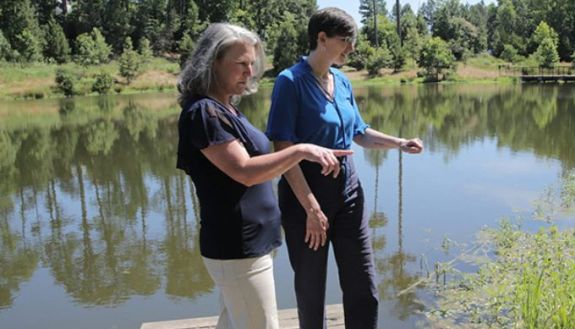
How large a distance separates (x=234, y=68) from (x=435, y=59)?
129 ft

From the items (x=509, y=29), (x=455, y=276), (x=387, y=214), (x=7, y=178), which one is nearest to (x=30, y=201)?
(x=7, y=178)

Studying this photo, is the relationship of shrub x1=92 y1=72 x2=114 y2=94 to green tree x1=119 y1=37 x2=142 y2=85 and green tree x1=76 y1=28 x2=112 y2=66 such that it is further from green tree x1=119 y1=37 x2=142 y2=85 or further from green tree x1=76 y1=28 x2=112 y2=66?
green tree x1=76 y1=28 x2=112 y2=66

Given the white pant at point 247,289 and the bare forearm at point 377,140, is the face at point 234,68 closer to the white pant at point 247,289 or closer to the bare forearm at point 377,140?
the white pant at point 247,289

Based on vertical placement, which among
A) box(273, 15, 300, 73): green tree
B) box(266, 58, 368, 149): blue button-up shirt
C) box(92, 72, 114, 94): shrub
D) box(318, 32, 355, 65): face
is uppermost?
box(273, 15, 300, 73): green tree

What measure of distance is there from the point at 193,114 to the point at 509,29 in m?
58.9

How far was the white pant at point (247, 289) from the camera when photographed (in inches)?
71.6

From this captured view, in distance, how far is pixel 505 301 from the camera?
3422mm

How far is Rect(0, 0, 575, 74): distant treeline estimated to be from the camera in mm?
40531

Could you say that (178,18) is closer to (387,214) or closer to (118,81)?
(118,81)

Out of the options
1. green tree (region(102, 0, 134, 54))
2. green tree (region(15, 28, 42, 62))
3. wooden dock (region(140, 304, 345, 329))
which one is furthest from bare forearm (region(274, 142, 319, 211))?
green tree (region(102, 0, 134, 54))

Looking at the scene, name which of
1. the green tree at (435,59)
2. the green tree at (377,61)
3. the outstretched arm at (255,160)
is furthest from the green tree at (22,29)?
the outstretched arm at (255,160)

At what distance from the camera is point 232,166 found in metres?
1.71

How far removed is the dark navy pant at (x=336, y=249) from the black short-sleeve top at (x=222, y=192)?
539mm

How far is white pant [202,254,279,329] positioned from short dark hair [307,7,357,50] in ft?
3.15
